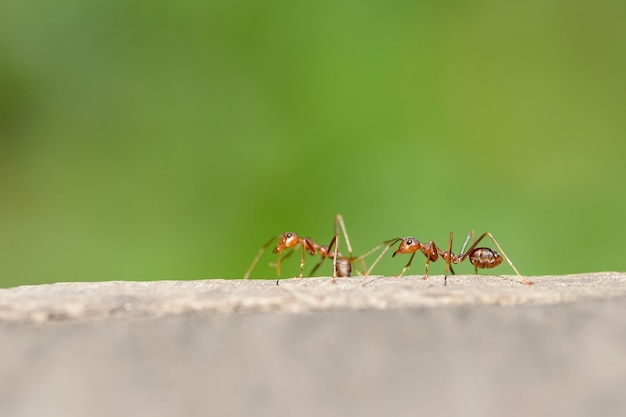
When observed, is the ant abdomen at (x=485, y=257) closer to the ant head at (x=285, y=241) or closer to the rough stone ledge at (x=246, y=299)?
the ant head at (x=285, y=241)

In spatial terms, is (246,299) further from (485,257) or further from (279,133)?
(279,133)

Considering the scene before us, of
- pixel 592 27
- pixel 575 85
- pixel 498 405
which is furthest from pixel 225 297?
pixel 592 27

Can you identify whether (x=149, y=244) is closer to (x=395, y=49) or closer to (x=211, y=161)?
(x=211, y=161)

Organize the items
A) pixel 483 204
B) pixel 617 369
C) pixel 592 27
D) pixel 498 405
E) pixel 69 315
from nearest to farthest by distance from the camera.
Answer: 1. pixel 498 405
2. pixel 617 369
3. pixel 69 315
4. pixel 483 204
5. pixel 592 27

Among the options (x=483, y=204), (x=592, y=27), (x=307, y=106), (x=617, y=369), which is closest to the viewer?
(x=617, y=369)

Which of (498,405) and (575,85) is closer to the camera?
(498,405)

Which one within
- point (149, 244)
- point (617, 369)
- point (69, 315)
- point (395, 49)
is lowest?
point (149, 244)

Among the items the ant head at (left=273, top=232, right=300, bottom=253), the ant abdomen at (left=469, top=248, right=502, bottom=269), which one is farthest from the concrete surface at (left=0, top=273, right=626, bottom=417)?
the ant head at (left=273, top=232, right=300, bottom=253)
